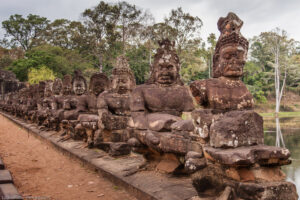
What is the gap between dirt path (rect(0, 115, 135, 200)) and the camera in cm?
435

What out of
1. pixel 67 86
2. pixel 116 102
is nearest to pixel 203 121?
pixel 116 102

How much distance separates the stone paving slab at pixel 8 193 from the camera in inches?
126

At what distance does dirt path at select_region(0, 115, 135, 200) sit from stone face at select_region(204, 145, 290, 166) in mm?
1975

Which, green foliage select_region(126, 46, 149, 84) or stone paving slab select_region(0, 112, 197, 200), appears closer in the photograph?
stone paving slab select_region(0, 112, 197, 200)

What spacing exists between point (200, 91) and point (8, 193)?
267 centimetres

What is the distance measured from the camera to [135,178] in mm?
4277

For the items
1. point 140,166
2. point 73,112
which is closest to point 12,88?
point 73,112

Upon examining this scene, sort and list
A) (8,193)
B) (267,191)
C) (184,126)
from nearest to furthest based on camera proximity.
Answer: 1. (267,191)
2. (8,193)
3. (184,126)

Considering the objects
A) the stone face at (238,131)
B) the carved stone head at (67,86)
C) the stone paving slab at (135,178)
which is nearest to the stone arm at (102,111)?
the stone paving slab at (135,178)

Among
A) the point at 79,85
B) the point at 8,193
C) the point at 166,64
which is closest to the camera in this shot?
the point at 8,193

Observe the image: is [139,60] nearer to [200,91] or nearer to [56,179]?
[56,179]

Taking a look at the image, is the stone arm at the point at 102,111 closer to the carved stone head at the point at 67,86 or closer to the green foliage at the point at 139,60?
the carved stone head at the point at 67,86

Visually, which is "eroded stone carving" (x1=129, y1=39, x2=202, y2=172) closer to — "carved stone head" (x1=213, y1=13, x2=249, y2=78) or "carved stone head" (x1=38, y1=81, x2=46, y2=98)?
"carved stone head" (x1=213, y1=13, x2=249, y2=78)

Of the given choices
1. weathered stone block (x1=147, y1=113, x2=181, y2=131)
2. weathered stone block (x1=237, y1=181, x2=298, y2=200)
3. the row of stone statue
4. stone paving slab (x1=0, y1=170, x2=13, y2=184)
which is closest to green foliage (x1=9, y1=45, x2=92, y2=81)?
the row of stone statue
